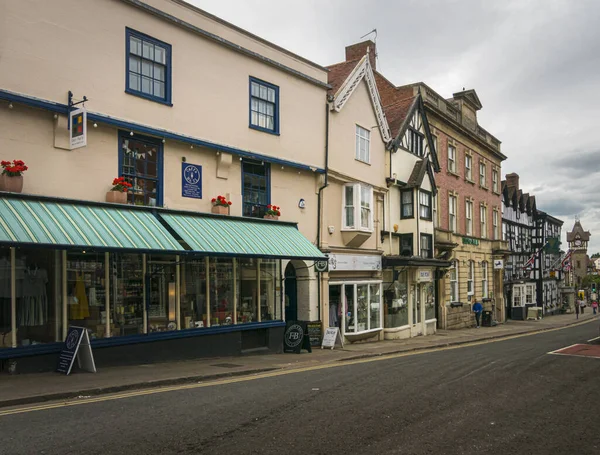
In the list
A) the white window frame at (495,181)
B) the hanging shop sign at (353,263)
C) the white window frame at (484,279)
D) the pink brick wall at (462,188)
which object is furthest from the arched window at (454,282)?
the white window frame at (495,181)

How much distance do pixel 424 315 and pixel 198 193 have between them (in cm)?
1638

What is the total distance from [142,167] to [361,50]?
19.5 meters

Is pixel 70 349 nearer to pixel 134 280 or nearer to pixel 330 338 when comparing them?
pixel 134 280

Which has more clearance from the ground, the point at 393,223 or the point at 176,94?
the point at 176,94

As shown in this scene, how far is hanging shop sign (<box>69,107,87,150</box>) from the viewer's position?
1216 cm

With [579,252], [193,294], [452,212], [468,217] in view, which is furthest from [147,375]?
[579,252]

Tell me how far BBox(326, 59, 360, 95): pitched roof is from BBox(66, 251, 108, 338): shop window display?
12.1 meters

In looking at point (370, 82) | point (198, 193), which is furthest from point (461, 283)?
point (198, 193)

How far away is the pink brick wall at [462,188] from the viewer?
32.9 m

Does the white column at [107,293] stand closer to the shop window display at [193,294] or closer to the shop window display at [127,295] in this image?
the shop window display at [127,295]

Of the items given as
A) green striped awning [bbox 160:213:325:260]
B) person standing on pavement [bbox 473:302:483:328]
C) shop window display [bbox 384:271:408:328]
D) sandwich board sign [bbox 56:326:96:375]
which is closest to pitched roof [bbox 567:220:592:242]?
person standing on pavement [bbox 473:302:483:328]

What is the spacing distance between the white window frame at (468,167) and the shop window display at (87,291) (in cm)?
2900

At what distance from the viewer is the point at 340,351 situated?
18.5m

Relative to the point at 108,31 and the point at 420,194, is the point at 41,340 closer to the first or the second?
the point at 108,31
